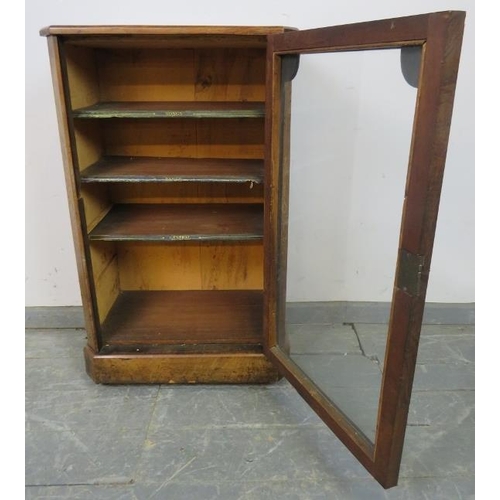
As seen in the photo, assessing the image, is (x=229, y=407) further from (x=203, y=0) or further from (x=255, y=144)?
(x=203, y=0)

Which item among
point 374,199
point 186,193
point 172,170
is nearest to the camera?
point 374,199

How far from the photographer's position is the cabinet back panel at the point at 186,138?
1915 mm

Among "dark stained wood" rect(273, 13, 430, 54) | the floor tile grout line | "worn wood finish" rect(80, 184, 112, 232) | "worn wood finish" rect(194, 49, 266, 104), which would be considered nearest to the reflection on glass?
"dark stained wood" rect(273, 13, 430, 54)

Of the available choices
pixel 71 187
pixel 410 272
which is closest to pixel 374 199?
pixel 410 272

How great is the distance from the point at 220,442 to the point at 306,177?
98cm

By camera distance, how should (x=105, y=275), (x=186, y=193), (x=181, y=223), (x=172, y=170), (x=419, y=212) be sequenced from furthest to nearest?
(x=186, y=193) < (x=105, y=275) < (x=181, y=223) < (x=172, y=170) < (x=419, y=212)

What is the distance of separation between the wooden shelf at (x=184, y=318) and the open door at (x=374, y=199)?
20 centimetres

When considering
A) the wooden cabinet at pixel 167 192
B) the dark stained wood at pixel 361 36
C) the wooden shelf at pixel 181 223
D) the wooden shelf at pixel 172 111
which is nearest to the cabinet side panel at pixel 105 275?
the wooden cabinet at pixel 167 192

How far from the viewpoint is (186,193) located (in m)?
2.04

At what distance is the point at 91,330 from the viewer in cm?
174

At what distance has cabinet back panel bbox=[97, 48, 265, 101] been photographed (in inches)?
71.7

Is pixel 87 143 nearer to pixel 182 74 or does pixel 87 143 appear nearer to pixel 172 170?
pixel 172 170

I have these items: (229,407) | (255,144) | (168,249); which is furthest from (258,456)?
(255,144)

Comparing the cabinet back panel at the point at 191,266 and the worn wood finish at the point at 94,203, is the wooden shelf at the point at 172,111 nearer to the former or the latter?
the worn wood finish at the point at 94,203
